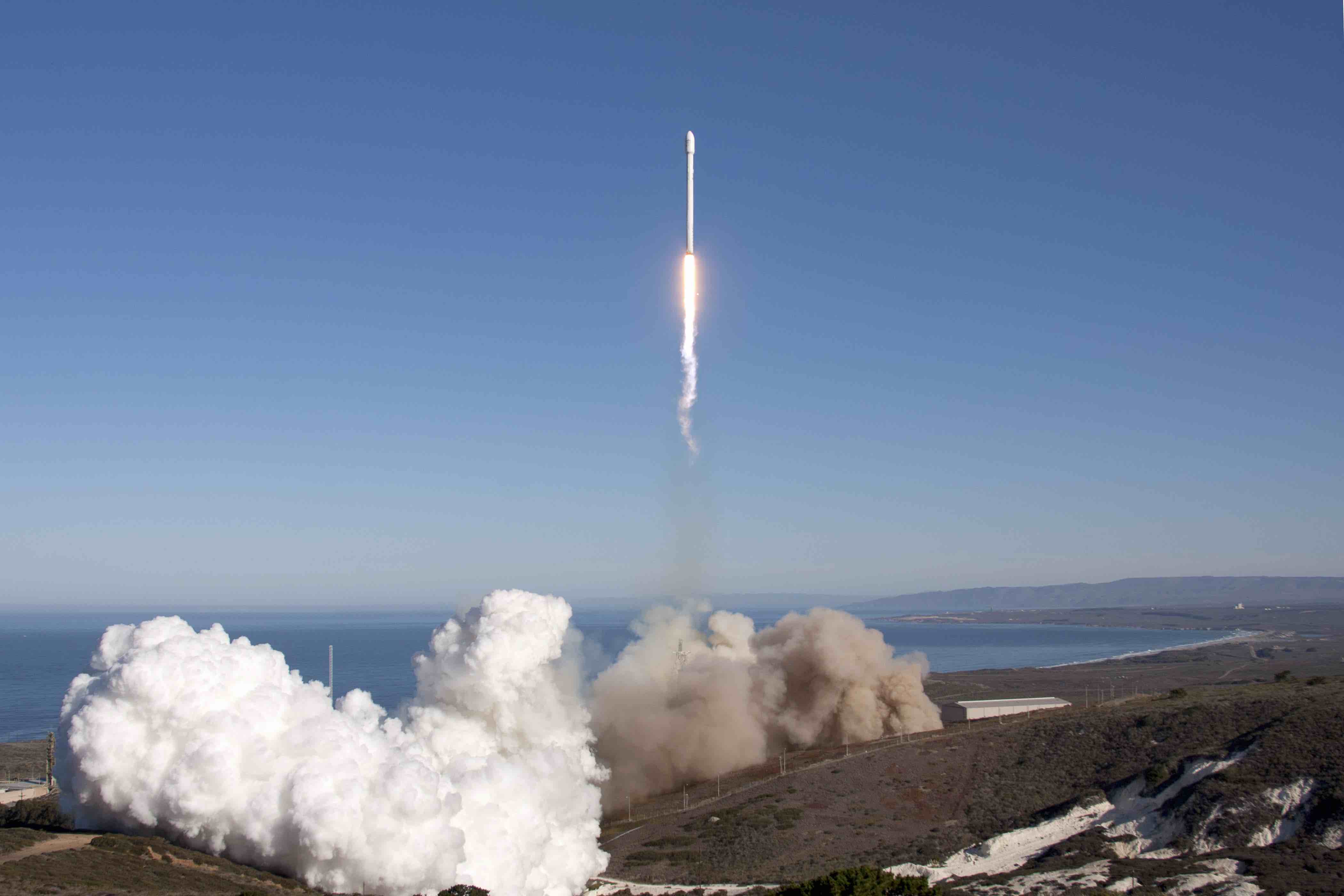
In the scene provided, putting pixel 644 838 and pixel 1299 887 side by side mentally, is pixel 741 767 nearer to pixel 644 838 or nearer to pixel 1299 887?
pixel 644 838

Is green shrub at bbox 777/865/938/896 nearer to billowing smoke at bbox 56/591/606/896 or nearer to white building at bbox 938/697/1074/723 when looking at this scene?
billowing smoke at bbox 56/591/606/896

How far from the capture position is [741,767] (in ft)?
235

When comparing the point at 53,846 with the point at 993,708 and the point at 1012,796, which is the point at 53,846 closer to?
the point at 1012,796

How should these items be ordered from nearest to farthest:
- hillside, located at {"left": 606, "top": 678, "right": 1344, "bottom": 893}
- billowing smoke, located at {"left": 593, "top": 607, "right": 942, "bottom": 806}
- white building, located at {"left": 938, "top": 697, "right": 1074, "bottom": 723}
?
hillside, located at {"left": 606, "top": 678, "right": 1344, "bottom": 893} → billowing smoke, located at {"left": 593, "top": 607, "right": 942, "bottom": 806} → white building, located at {"left": 938, "top": 697, "right": 1074, "bottom": 723}

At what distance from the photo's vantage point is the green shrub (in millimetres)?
32625

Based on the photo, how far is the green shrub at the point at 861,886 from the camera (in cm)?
3262

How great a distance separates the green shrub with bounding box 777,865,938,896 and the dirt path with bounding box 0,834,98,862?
2696 cm

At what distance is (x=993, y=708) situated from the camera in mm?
81438

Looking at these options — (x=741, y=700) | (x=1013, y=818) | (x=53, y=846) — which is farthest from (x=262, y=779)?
(x=741, y=700)

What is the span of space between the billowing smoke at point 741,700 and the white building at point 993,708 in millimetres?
4657

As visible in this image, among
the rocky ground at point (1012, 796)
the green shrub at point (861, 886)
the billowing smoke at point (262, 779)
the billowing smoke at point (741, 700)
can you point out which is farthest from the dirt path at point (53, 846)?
the billowing smoke at point (741, 700)

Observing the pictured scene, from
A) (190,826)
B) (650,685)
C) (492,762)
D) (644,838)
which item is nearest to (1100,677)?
(650,685)

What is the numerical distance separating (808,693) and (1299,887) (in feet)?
138

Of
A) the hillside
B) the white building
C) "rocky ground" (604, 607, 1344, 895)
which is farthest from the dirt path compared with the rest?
the white building
